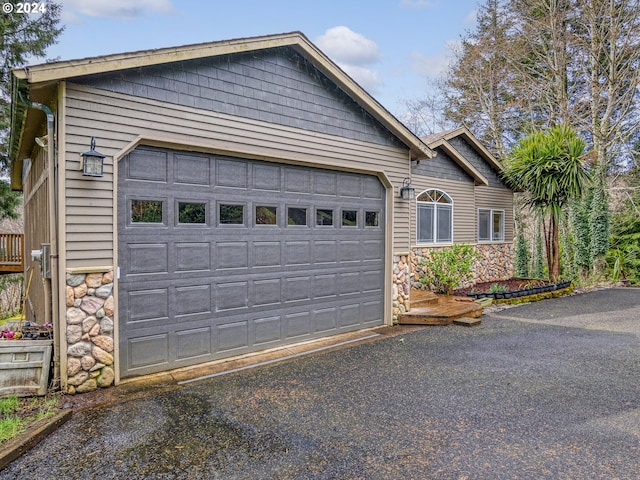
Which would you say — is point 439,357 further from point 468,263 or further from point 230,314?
point 468,263

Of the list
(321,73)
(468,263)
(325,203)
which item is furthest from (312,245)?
(468,263)

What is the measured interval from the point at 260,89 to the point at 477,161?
9267 mm

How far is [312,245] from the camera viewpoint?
6242 millimetres

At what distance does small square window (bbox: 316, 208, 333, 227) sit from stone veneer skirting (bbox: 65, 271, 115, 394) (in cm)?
301

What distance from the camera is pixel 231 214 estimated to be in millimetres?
5363

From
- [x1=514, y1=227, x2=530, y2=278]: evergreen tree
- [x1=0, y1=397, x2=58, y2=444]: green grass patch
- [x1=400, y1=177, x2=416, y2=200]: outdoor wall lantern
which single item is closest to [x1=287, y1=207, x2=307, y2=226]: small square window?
[x1=400, y1=177, x2=416, y2=200]: outdoor wall lantern

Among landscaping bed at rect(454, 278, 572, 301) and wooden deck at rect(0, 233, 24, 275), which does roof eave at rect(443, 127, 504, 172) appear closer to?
landscaping bed at rect(454, 278, 572, 301)

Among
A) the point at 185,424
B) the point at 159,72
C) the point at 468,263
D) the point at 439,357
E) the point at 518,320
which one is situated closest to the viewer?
the point at 185,424

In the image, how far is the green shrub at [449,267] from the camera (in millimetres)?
9375

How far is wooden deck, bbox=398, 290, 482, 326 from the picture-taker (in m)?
7.41

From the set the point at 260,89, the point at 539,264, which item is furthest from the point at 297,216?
the point at 539,264

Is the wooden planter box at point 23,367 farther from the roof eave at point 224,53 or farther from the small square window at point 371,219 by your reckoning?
the small square window at point 371,219

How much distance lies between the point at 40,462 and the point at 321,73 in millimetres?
5590

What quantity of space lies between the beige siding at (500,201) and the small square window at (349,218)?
7.41 metres
